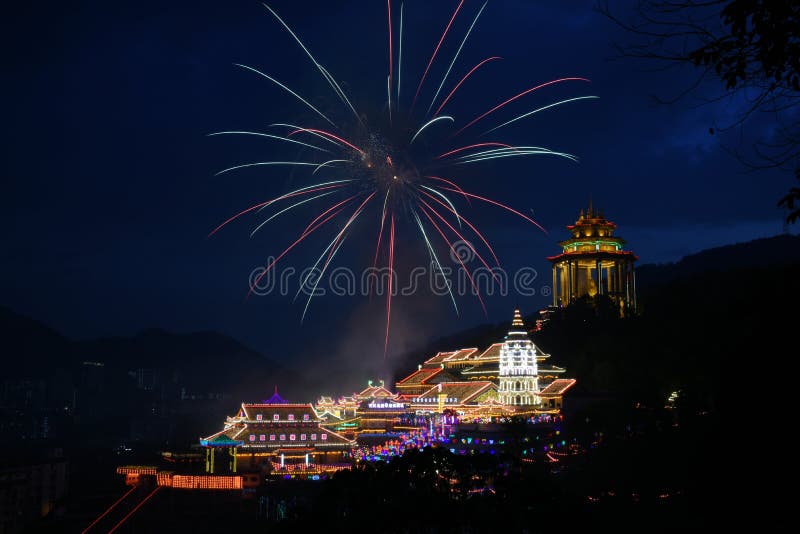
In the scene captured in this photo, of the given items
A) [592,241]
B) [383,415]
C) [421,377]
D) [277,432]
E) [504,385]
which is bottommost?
[277,432]

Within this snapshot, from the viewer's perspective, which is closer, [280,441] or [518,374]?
[280,441]

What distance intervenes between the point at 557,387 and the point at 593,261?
23042mm

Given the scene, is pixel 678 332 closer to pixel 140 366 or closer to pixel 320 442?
pixel 320 442

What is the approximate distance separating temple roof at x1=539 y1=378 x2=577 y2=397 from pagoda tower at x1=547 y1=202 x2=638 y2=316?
17.8m

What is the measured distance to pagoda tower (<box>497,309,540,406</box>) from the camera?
5657cm

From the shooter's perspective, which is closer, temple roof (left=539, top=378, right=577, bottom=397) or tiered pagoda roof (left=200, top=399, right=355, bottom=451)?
temple roof (left=539, top=378, right=577, bottom=397)

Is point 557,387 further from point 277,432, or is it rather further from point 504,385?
point 277,432

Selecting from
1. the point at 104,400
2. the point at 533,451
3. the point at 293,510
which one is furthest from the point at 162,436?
the point at 293,510

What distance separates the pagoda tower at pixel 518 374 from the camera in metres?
56.6

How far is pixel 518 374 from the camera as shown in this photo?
57.2m

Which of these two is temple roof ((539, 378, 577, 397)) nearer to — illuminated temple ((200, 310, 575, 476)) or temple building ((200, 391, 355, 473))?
illuminated temple ((200, 310, 575, 476))

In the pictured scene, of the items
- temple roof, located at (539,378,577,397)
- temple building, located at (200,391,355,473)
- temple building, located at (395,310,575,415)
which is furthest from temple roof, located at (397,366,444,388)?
temple roof, located at (539,378,577,397)

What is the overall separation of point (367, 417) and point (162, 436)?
261 ft

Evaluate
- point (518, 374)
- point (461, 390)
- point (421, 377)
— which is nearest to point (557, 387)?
point (518, 374)
